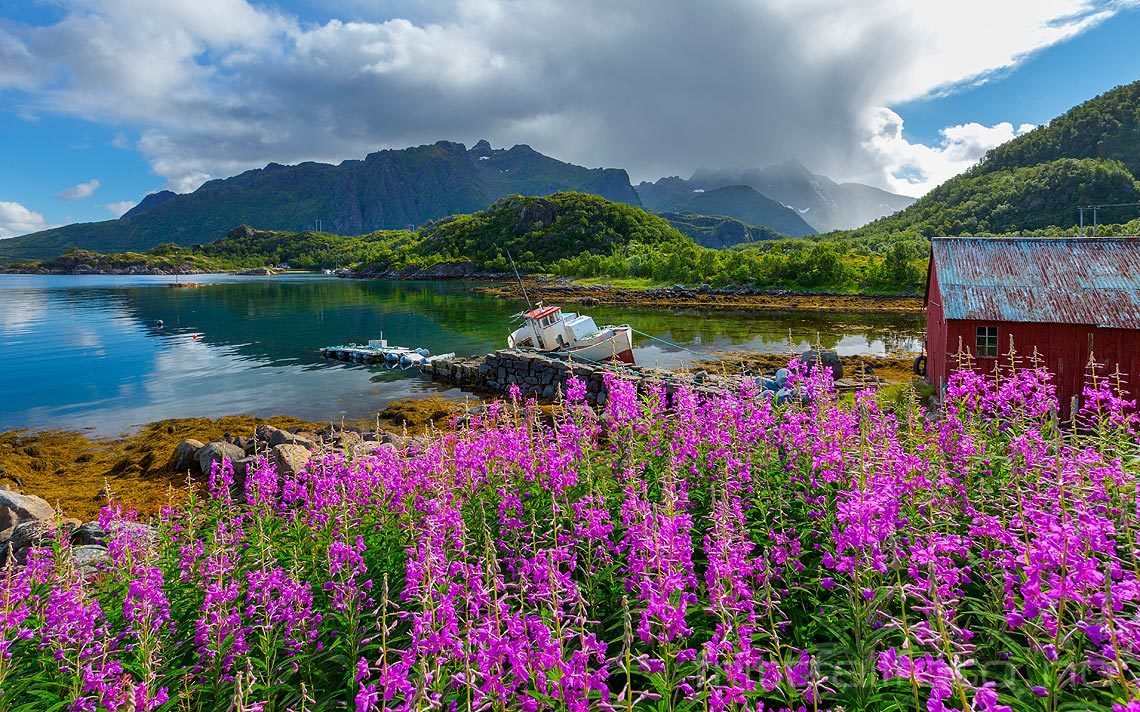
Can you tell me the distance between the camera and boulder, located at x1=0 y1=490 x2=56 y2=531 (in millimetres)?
13227

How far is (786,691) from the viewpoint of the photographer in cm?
330

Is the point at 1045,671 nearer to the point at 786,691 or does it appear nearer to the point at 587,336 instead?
the point at 786,691

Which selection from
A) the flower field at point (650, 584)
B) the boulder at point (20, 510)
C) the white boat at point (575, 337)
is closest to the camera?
the flower field at point (650, 584)

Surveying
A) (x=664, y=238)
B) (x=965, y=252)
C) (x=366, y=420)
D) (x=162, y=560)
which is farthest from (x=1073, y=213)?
(x=162, y=560)

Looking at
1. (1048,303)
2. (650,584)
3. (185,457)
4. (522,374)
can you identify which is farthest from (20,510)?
(1048,303)

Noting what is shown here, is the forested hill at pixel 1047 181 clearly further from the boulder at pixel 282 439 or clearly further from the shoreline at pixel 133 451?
the boulder at pixel 282 439

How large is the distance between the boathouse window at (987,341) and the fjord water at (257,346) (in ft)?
46.4

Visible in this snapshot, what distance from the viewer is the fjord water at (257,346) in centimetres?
2980

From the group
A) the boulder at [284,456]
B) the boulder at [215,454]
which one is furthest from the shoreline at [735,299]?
the boulder at [284,456]

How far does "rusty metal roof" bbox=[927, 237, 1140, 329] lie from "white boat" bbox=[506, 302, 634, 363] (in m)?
16.4

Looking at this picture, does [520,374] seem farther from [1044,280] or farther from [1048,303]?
[1044,280]

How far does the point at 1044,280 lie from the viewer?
66.3ft

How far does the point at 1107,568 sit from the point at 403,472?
6.16 metres

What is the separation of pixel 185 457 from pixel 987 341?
94.6ft
